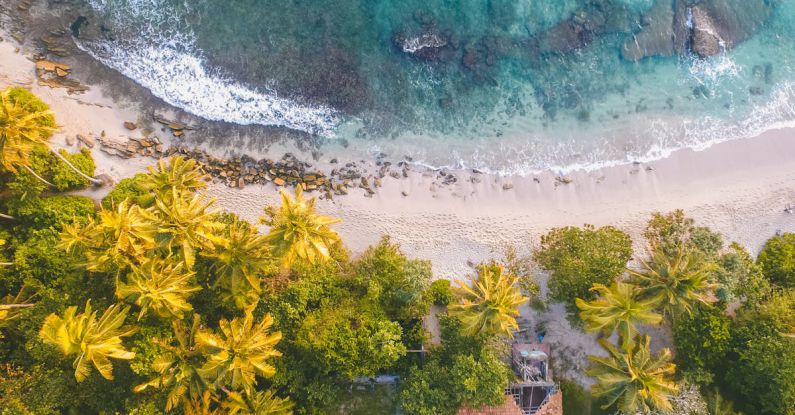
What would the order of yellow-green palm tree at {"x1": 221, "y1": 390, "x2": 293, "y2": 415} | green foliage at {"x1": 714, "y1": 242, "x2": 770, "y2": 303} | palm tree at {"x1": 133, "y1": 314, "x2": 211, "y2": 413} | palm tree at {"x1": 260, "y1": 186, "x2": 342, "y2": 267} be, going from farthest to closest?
green foliage at {"x1": 714, "y1": 242, "x2": 770, "y2": 303}, yellow-green palm tree at {"x1": 221, "y1": 390, "x2": 293, "y2": 415}, palm tree at {"x1": 133, "y1": 314, "x2": 211, "y2": 413}, palm tree at {"x1": 260, "y1": 186, "x2": 342, "y2": 267}

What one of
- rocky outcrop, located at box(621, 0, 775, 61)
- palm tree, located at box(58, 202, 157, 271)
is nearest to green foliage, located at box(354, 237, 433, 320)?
palm tree, located at box(58, 202, 157, 271)

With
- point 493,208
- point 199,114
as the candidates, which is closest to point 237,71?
point 199,114

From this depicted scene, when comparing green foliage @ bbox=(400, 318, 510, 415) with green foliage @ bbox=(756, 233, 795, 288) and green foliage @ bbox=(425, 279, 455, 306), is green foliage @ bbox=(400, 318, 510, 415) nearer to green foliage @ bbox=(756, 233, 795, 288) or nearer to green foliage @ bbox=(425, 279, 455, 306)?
green foliage @ bbox=(425, 279, 455, 306)

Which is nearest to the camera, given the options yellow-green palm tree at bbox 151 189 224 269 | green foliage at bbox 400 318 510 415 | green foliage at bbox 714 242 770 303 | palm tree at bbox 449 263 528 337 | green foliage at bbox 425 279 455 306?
yellow-green palm tree at bbox 151 189 224 269

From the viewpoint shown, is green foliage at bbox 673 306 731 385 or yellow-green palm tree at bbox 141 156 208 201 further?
green foliage at bbox 673 306 731 385

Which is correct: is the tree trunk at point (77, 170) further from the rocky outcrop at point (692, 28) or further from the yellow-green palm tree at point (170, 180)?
the rocky outcrop at point (692, 28)

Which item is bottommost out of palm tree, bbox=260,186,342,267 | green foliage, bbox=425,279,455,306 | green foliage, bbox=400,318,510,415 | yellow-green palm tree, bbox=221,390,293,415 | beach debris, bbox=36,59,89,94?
yellow-green palm tree, bbox=221,390,293,415
